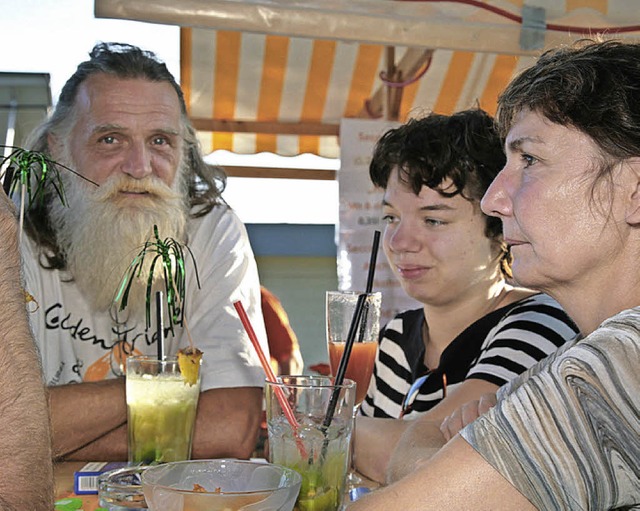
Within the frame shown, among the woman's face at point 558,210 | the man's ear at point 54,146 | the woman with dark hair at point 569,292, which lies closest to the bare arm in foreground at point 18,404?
the woman with dark hair at point 569,292

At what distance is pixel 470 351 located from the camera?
6.88ft

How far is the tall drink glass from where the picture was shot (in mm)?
1546

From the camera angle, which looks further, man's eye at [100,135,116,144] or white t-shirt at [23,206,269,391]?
man's eye at [100,135,116,144]

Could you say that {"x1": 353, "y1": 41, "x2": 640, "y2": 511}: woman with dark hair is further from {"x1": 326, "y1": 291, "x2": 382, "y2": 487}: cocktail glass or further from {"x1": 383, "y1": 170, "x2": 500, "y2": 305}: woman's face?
{"x1": 383, "y1": 170, "x2": 500, "y2": 305}: woman's face

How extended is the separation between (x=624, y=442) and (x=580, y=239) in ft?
1.37

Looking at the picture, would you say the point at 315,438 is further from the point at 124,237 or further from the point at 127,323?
the point at 124,237

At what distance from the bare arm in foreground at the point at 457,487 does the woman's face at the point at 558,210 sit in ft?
1.36

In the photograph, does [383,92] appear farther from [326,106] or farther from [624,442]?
[624,442]

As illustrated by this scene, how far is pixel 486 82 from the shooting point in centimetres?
435

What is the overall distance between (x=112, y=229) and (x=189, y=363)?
41.9 inches

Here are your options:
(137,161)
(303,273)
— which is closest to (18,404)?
(137,161)

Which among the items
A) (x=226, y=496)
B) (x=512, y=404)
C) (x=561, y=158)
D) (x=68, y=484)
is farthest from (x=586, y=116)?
(x=68, y=484)

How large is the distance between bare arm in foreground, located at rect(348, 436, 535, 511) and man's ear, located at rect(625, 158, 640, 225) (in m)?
0.47

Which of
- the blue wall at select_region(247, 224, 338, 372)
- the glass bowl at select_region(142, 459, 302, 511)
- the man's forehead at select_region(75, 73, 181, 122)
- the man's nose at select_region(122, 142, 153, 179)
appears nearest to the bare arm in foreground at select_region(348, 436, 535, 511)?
the glass bowl at select_region(142, 459, 302, 511)
